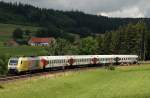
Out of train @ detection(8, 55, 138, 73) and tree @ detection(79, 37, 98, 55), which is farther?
tree @ detection(79, 37, 98, 55)

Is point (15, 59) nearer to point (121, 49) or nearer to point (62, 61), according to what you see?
point (62, 61)

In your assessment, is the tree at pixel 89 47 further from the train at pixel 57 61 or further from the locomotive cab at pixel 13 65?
the locomotive cab at pixel 13 65

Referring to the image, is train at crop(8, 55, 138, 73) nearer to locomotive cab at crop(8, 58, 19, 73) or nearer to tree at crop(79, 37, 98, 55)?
locomotive cab at crop(8, 58, 19, 73)

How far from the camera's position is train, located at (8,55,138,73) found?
6475cm

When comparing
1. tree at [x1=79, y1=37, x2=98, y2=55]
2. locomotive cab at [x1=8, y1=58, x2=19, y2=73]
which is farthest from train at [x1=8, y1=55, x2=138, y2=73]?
tree at [x1=79, y1=37, x2=98, y2=55]

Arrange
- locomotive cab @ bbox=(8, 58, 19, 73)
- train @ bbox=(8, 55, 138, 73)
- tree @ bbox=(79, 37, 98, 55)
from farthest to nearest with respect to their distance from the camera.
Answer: tree @ bbox=(79, 37, 98, 55)
train @ bbox=(8, 55, 138, 73)
locomotive cab @ bbox=(8, 58, 19, 73)

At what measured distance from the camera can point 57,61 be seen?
266ft

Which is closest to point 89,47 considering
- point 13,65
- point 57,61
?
point 57,61

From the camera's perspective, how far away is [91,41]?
6407 inches

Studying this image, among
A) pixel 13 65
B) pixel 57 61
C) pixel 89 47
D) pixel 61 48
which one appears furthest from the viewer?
pixel 89 47

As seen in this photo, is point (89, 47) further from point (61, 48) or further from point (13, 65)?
point (13, 65)

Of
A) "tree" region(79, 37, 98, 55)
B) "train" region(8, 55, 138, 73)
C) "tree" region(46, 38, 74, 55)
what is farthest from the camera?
"tree" region(79, 37, 98, 55)

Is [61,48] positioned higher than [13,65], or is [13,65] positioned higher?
[61,48]

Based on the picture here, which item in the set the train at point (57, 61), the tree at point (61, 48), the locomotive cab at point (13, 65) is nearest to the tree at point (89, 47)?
the tree at point (61, 48)
